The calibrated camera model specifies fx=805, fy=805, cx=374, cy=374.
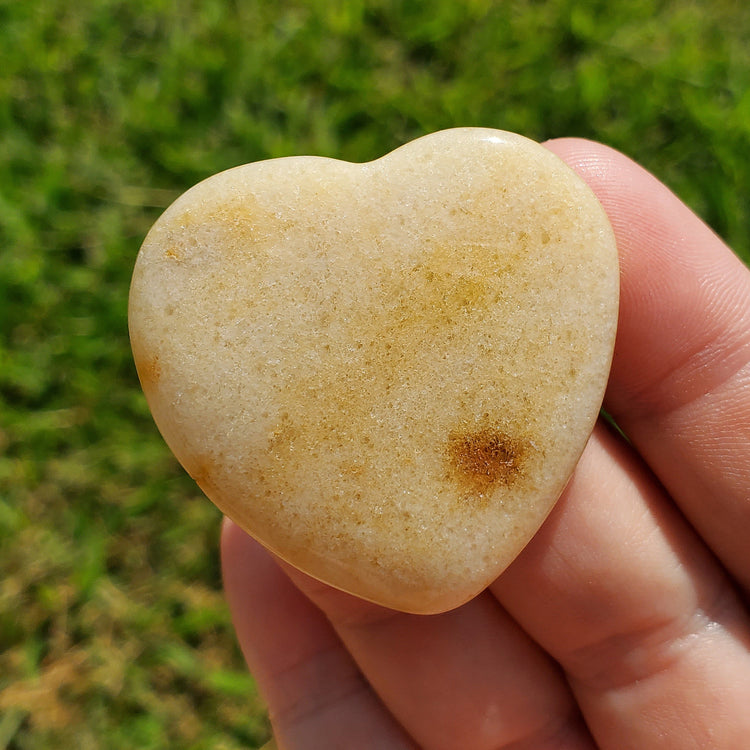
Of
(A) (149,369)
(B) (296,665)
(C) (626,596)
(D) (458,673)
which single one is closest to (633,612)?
(C) (626,596)

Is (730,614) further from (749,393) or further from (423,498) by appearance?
(423,498)

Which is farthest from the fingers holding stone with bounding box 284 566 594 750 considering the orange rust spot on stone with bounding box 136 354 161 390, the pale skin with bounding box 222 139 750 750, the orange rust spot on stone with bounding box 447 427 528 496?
the orange rust spot on stone with bounding box 136 354 161 390

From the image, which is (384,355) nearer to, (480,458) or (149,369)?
(480,458)

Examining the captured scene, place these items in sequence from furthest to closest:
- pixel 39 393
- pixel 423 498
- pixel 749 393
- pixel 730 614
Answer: pixel 39 393
pixel 730 614
pixel 749 393
pixel 423 498

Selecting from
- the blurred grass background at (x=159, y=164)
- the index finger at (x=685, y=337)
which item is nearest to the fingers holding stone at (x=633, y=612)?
the index finger at (x=685, y=337)

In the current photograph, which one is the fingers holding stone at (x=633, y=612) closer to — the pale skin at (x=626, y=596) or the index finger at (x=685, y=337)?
the pale skin at (x=626, y=596)

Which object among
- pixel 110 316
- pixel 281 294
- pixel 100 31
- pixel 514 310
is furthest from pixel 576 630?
pixel 100 31
